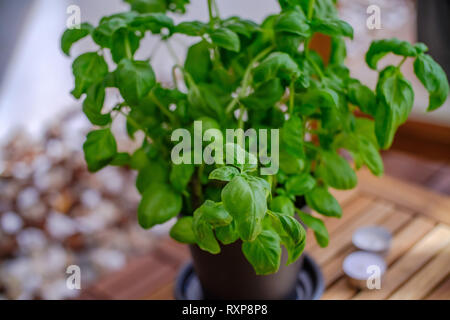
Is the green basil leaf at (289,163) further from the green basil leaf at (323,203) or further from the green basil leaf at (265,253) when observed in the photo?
the green basil leaf at (265,253)

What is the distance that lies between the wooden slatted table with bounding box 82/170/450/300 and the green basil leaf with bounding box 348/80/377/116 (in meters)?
0.39

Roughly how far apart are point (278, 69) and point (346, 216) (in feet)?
1.92

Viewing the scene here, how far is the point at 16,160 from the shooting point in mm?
1844

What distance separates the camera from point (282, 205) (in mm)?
692

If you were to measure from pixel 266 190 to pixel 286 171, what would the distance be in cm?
17

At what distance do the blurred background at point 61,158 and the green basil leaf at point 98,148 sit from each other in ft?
3.31

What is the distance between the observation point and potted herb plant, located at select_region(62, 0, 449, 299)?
2.18ft

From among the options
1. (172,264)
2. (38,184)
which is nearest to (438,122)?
(172,264)

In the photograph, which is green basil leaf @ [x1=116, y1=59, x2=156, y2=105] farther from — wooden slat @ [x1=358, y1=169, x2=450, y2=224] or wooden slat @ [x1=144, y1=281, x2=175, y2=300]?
wooden slat @ [x1=358, y1=169, x2=450, y2=224]

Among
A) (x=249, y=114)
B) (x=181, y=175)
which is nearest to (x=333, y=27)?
(x=249, y=114)

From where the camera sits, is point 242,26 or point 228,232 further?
point 242,26

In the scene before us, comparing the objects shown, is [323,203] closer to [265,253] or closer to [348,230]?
[265,253]

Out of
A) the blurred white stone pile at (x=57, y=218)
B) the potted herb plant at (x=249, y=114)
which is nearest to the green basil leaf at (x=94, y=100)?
the potted herb plant at (x=249, y=114)
